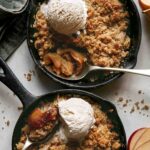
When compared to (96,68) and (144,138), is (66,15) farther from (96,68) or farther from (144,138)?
(144,138)

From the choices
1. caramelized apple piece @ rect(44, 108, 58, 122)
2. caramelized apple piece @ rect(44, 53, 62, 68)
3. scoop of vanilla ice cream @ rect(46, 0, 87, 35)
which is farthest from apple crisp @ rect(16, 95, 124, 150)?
scoop of vanilla ice cream @ rect(46, 0, 87, 35)

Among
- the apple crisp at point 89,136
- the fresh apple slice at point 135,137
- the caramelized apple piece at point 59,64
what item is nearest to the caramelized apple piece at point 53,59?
the caramelized apple piece at point 59,64

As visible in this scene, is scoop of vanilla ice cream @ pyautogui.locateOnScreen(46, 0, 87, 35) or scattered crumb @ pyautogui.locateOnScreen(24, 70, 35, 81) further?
scattered crumb @ pyautogui.locateOnScreen(24, 70, 35, 81)

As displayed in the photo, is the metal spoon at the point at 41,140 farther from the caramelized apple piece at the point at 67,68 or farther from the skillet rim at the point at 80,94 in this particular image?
the caramelized apple piece at the point at 67,68

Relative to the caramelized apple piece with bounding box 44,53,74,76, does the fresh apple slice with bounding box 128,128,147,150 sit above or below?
below

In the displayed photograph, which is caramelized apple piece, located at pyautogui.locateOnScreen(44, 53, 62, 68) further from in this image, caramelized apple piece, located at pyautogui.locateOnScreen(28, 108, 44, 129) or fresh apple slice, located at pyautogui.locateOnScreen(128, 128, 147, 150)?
fresh apple slice, located at pyautogui.locateOnScreen(128, 128, 147, 150)
